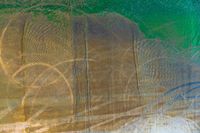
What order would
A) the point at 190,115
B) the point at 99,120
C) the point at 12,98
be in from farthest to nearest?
the point at 190,115 → the point at 99,120 → the point at 12,98

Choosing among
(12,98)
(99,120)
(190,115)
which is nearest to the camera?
(12,98)

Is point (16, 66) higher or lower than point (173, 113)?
higher

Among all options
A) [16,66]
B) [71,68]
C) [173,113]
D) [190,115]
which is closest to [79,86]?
[71,68]

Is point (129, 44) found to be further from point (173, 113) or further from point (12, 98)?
point (12, 98)

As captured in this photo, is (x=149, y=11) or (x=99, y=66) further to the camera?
(x=149, y=11)

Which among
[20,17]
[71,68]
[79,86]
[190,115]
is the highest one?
[20,17]

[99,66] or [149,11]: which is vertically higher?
[149,11]

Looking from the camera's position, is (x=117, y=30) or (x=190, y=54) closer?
(x=117, y=30)
